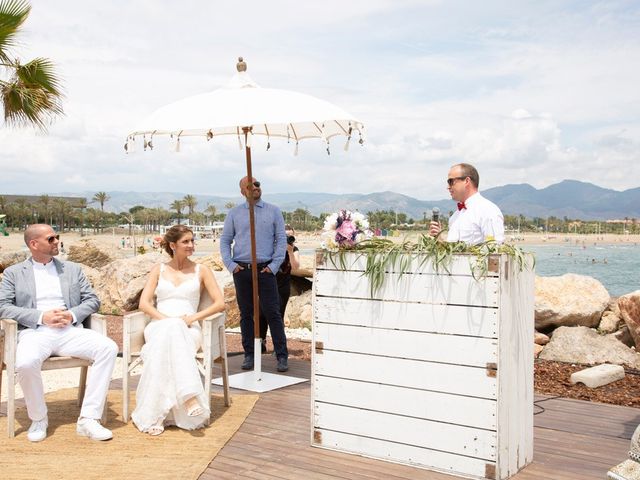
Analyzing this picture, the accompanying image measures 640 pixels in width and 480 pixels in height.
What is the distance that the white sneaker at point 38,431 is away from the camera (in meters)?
4.51

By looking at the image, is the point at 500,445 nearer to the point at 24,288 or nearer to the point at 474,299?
the point at 474,299

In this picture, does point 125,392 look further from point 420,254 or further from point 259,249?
point 420,254

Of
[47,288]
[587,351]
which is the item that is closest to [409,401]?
[47,288]

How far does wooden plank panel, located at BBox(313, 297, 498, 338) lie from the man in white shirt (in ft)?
2.63

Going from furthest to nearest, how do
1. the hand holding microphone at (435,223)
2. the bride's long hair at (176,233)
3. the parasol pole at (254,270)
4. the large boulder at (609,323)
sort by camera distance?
the large boulder at (609,323)
the parasol pole at (254,270)
the bride's long hair at (176,233)
the hand holding microphone at (435,223)

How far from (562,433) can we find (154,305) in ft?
9.66

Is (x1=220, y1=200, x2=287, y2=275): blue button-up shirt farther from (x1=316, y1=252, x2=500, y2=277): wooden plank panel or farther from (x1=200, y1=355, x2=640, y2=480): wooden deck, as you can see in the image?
(x1=316, y1=252, x2=500, y2=277): wooden plank panel

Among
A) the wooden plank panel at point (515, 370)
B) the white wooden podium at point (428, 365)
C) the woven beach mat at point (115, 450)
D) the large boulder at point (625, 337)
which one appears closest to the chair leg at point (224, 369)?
the woven beach mat at point (115, 450)

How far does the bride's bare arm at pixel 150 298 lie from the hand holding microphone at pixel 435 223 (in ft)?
6.69

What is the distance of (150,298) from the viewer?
521 cm

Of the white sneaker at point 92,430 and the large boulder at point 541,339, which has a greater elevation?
the white sneaker at point 92,430

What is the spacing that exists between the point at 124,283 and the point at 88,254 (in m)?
5.32

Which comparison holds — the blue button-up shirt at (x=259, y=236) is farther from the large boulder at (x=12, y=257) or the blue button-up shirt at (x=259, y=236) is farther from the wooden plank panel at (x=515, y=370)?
the large boulder at (x=12, y=257)

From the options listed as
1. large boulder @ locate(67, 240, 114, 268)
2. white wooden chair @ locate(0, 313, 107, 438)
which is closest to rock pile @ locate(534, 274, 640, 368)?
white wooden chair @ locate(0, 313, 107, 438)
